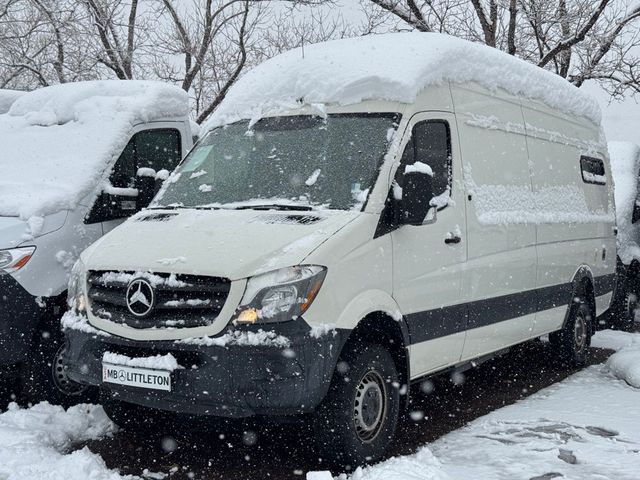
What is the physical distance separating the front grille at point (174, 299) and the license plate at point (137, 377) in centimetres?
24

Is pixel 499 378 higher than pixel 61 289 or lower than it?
lower

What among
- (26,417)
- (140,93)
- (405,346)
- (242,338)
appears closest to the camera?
(242,338)

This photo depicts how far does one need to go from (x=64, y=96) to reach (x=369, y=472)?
15.2 feet

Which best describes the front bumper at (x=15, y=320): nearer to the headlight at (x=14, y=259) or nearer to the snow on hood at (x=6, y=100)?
the headlight at (x=14, y=259)

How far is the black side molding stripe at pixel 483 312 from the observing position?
5.25 m

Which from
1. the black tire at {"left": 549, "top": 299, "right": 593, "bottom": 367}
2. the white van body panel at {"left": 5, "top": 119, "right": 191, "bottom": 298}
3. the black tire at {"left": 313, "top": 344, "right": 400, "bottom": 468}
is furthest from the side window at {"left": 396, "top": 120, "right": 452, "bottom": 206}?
the black tire at {"left": 549, "top": 299, "right": 593, "bottom": 367}

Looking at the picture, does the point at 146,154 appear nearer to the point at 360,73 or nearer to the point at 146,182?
the point at 146,182

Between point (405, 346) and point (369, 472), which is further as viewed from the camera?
point (405, 346)

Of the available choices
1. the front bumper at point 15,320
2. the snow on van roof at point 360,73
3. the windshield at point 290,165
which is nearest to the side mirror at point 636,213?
the snow on van roof at point 360,73

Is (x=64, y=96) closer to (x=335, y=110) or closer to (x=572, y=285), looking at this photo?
(x=335, y=110)

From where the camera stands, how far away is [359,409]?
4707mm

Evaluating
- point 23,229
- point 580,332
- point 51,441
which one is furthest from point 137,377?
point 580,332

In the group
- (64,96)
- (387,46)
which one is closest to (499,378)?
(387,46)

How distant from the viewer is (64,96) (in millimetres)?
7398
